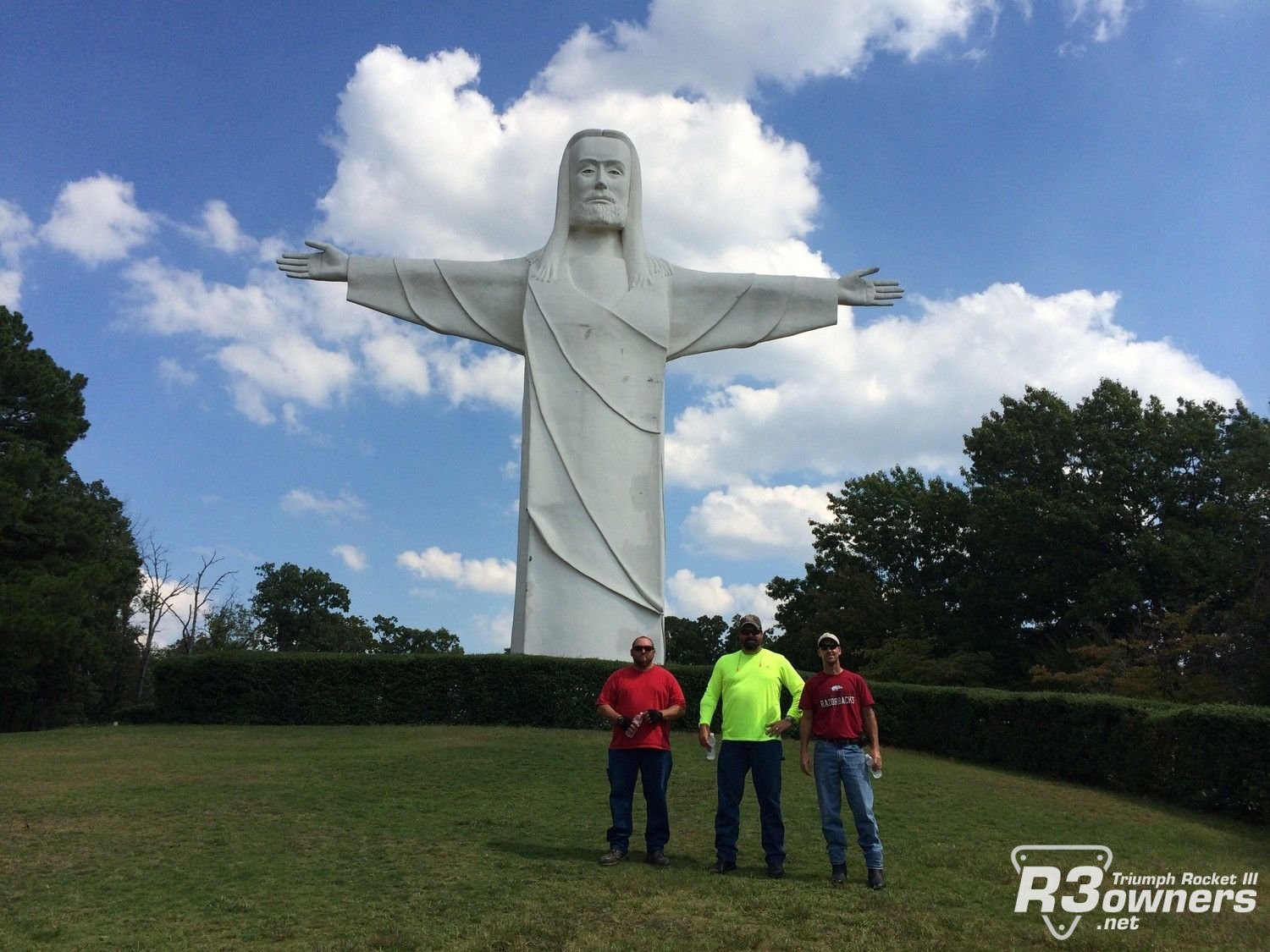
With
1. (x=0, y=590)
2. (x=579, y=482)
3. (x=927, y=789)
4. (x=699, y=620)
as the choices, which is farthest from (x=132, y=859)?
(x=699, y=620)

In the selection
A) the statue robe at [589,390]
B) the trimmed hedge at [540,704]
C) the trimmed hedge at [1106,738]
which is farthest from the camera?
the statue robe at [589,390]

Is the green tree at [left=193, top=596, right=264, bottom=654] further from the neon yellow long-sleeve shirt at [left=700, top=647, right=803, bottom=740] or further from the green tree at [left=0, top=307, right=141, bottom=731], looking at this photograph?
the neon yellow long-sleeve shirt at [left=700, top=647, right=803, bottom=740]

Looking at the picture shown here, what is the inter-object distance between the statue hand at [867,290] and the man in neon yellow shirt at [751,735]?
40.3ft

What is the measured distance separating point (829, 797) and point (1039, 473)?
2643 centimetres

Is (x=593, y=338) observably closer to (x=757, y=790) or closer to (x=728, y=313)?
(x=728, y=313)

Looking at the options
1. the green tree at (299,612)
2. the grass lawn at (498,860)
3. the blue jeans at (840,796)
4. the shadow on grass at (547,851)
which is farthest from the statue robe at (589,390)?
the green tree at (299,612)

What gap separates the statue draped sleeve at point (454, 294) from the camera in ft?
58.0

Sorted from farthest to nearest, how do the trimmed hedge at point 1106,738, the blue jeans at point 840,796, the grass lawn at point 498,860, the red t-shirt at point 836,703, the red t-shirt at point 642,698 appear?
the trimmed hedge at point 1106,738, the red t-shirt at point 642,698, the red t-shirt at point 836,703, the blue jeans at point 840,796, the grass lawn at point 498,860

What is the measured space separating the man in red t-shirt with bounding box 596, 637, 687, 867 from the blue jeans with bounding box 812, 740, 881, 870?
0.91 metres

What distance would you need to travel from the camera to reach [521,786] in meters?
9.46

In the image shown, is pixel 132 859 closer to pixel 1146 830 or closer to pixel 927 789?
pixel 927 789

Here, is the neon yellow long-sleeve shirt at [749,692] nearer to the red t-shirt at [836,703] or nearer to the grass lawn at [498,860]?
the red t-shirt at [836,703]

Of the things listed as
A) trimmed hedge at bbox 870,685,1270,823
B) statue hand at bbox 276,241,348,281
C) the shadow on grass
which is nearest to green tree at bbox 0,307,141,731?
statue hand at bbox 276,241,348,281

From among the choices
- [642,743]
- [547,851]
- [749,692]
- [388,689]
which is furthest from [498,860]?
[388,689]
